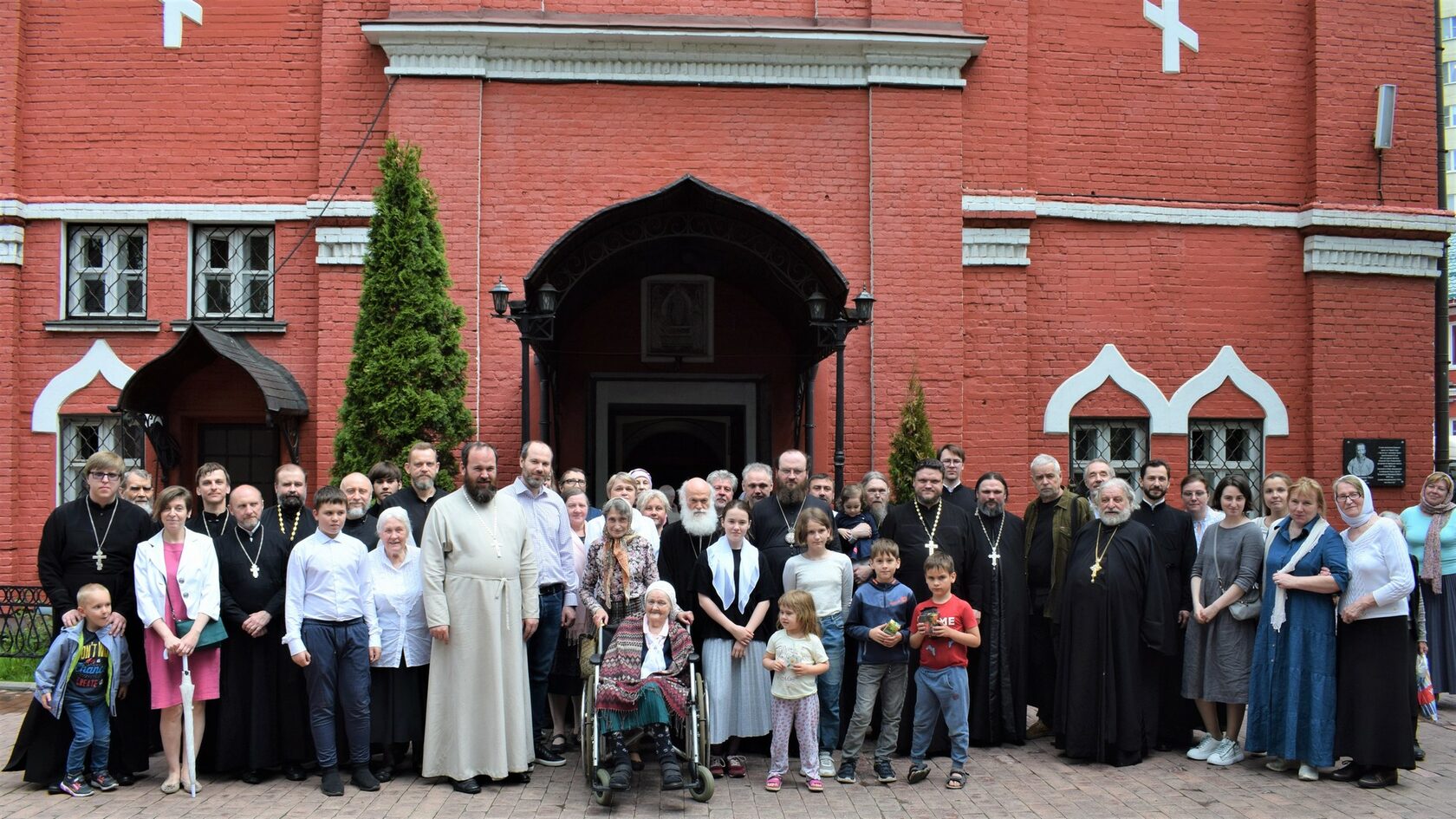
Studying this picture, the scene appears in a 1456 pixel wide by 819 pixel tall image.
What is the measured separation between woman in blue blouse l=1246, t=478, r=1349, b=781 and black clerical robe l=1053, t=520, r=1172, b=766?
23.2 inches

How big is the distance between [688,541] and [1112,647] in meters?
2.61

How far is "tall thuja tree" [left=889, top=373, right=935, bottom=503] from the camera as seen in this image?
1089cm

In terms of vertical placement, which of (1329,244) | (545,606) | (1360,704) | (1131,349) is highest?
(1329,244)

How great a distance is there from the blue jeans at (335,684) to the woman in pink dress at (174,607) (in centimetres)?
54

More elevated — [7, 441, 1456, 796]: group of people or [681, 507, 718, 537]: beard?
[681, 507, 718, 537]: beard

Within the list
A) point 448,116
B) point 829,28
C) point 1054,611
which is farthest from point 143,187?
point 1054,611

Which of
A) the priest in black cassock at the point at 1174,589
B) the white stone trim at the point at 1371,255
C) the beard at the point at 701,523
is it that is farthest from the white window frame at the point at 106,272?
the white stone trim at the point at 1371,255

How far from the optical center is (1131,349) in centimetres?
1192

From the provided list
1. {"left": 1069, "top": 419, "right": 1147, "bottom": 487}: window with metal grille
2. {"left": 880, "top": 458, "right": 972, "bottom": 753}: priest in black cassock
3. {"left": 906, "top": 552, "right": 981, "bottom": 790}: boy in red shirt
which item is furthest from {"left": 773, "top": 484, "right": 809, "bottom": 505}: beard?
{"left": 1069, "top": 419, "right": 1147, "bottom": 487}: window with metal grille

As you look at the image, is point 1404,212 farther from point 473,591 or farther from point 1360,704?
point 473,591

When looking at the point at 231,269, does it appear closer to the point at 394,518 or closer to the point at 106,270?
the point at 106,270

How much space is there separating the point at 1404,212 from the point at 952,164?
4.53m

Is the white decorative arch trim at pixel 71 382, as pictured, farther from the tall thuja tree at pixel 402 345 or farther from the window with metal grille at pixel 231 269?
the tall thuja tree at pixel 402 345

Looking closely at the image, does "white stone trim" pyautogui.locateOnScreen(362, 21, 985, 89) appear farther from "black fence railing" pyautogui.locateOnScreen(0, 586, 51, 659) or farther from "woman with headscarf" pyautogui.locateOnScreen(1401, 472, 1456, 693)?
"black fence railing" pyautogui.locateOnScreen(0, 586, 51, 659)
